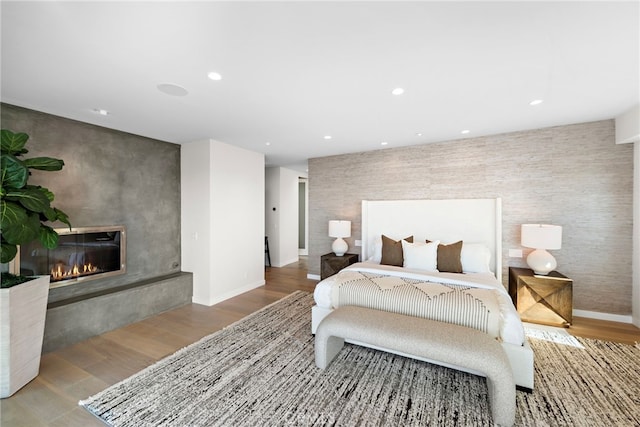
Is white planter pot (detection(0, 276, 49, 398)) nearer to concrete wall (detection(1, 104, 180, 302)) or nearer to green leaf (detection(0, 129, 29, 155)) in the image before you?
concrete wall (detection(1, 104, 180, 302))

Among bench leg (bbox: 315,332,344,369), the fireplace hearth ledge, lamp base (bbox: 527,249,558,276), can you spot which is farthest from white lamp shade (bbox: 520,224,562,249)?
the fireplace hearth ledge

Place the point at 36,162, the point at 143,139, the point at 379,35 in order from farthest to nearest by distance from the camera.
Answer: the point at 143,139
the point at 36,162
the point at 379,35

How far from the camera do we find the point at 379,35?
158cm

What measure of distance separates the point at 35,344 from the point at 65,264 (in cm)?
118

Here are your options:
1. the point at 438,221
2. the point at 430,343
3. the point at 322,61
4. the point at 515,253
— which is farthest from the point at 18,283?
the point at 515,253

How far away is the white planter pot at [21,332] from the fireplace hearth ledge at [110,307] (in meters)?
0.52

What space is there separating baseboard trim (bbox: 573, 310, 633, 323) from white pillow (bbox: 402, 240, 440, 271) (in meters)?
1.96

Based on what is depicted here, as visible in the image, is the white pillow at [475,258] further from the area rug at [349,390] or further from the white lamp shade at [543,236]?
the area rug at [349,390]

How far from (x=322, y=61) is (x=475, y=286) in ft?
8.79

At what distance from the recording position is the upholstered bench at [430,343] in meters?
1.63

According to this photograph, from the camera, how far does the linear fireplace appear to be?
9.04ft

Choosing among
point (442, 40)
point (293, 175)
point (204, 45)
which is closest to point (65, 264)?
point (204, 45)

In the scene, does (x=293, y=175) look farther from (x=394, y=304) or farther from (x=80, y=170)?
(x=394, y=304)

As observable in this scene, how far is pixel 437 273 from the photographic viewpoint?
3.15 m
